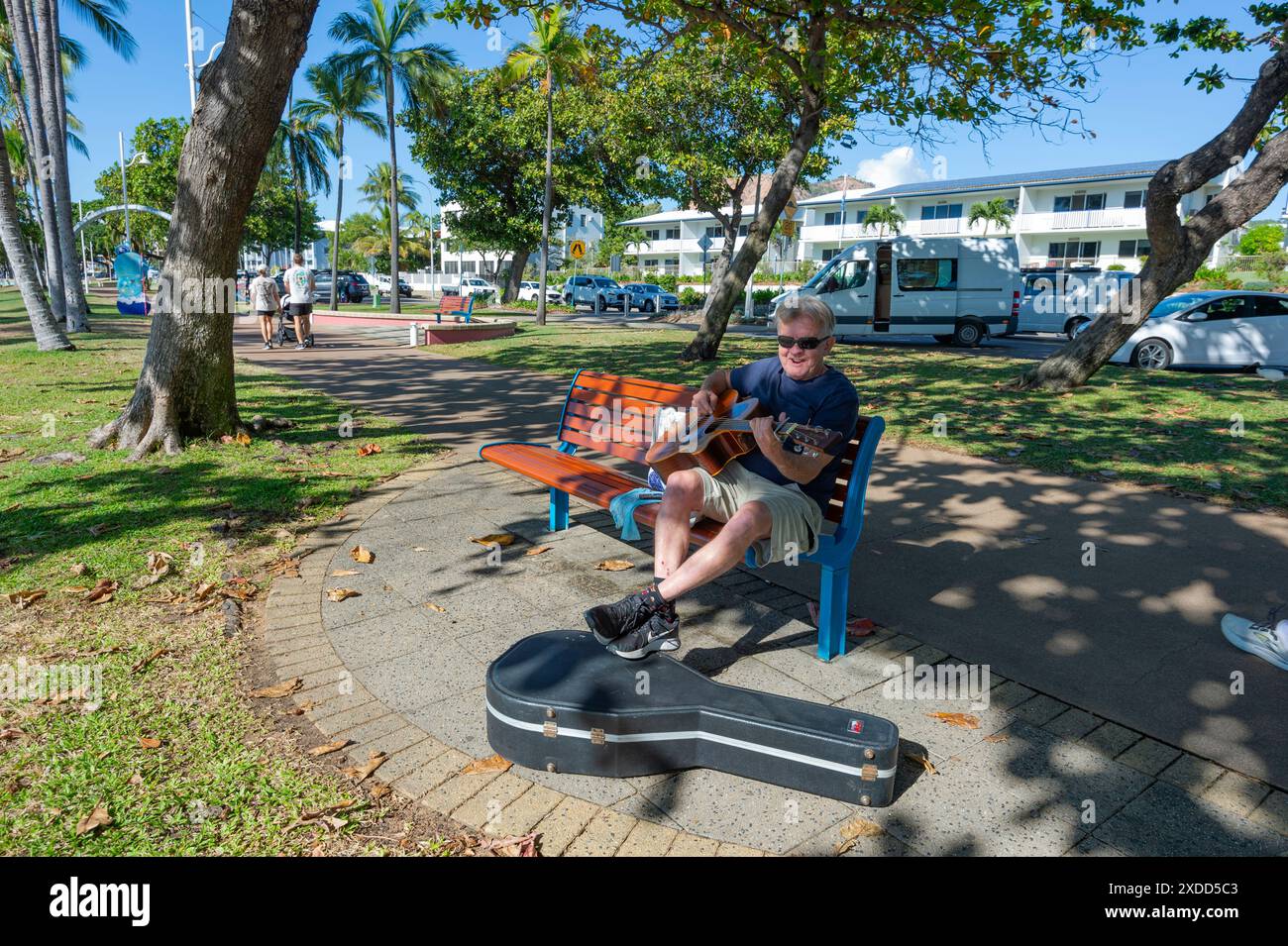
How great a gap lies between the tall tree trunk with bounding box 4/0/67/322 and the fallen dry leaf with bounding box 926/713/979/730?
62.5 ft

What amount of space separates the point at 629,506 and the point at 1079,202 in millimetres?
58015

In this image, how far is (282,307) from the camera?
18.5 meters

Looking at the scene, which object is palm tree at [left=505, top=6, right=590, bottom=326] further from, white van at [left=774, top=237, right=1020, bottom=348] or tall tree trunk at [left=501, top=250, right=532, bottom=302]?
tall tree trunk at [left=501, top=250, right=532, bottom=302]

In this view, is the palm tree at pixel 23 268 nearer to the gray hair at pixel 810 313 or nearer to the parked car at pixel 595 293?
the gray hair at pixel 810 313

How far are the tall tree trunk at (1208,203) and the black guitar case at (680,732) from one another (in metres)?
9.56

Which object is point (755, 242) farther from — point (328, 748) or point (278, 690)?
point (328, 748)

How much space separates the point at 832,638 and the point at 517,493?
131 inches

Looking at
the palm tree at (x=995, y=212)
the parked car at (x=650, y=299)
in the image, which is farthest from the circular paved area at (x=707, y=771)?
the palm tree at (x=995, y=212)

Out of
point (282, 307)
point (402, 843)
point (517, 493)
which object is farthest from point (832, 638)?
point (282, 307)

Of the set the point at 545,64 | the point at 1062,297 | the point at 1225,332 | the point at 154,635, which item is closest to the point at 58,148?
the point at 545,64

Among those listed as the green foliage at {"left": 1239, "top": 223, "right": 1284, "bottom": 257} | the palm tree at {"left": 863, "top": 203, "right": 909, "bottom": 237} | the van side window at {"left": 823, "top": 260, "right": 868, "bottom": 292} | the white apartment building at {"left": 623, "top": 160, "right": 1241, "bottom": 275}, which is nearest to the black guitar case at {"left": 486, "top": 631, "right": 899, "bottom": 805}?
the van side window at {"left": 823, "top": 260, "right": 868, "bottom": 292}
